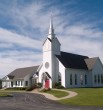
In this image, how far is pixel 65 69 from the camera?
57781mm

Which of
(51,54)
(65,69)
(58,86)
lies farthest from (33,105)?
(51,54)

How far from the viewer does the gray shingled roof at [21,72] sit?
73.4 meters

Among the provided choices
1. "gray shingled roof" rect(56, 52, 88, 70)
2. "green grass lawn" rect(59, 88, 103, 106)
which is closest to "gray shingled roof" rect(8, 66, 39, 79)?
"gray shingled roof" rect(56, 52, 88, 70)

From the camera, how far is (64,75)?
5766 cm

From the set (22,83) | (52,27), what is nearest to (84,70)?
(52,27)

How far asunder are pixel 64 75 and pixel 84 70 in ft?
27.3

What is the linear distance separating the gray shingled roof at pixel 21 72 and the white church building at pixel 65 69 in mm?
5272

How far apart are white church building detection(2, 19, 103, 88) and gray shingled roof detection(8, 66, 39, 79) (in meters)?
5.27

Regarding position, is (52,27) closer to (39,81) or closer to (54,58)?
(54,58)

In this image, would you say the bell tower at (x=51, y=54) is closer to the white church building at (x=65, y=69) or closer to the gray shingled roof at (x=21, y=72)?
the white church building at (x=65, y=69)

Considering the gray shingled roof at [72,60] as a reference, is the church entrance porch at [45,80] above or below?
below

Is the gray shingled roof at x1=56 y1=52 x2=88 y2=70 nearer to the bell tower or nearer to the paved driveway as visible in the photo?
the bell tower

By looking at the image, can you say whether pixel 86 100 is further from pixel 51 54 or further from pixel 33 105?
pixel 51 54

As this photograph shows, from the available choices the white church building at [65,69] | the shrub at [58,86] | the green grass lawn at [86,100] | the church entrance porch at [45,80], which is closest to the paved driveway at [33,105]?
the green grass lawn at [86,100]
